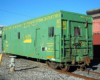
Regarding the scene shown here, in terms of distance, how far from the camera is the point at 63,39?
755 centimetres

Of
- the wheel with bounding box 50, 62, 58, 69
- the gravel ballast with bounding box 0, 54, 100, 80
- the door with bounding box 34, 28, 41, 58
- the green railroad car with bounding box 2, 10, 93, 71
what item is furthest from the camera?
the door with bounding box 34, 28, 41, 58

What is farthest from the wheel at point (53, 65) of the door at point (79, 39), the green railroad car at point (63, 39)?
the door at point (79, 39)

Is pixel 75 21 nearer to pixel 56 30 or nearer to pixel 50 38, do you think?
pixel 56 30

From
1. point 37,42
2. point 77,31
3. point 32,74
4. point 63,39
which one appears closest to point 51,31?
point 63,39

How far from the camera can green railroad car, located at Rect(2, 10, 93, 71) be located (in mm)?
7641

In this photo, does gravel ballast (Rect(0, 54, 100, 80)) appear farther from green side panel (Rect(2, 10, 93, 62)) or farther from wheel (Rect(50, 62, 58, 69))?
green side panel (Rect(2, 10, 93, 62))

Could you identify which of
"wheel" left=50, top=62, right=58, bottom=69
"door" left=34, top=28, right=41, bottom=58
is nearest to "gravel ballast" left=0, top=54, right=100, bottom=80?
"wheel" left=50, top=62, right=58, bottom=69

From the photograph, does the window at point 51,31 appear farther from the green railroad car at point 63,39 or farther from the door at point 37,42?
the door at point 37,42

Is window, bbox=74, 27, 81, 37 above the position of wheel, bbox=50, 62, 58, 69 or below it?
above

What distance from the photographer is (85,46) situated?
27.1ft

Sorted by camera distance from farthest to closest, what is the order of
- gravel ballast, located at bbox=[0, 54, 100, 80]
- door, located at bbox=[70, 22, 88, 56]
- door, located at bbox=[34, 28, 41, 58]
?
door, located at bbox=[34, 28, 41, 58] → door, located at bbox=[70, 22, 88, 56] → gravel ballast, located at bbox=[0, 54, 100, 80]

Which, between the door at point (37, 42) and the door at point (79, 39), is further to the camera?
the door at point (37, 42)

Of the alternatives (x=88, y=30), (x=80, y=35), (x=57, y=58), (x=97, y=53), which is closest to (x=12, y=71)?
(x=57, y=58)

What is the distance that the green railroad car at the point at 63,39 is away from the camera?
764 cm
